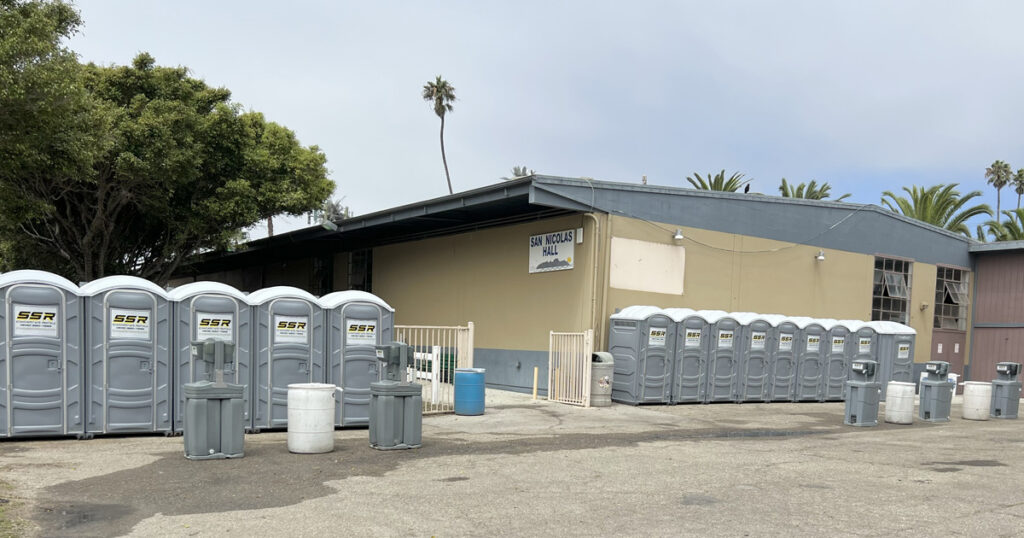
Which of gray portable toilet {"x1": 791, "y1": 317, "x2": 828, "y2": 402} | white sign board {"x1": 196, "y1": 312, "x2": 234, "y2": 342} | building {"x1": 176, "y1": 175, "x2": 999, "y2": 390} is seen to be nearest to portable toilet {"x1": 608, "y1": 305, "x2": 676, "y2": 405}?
building {"x1": 176, "y1": 175, "x2": 999, "y2": 390}

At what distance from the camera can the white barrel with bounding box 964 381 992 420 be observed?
53.5 feet

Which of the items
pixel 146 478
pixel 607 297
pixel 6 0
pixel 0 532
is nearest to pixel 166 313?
pixel 146 478

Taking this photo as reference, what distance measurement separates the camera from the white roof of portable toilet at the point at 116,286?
10.6 metres

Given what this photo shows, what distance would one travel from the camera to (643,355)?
1655 centimetres

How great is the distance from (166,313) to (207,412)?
8.62 ft

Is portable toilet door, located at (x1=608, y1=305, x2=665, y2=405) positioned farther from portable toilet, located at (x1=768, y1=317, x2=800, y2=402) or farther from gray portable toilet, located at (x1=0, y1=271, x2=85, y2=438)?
gray portable toilet, located at (x1=0, y1=271, x2=85, y2=438)

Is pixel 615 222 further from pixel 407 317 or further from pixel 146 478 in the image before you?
pixel 146 478

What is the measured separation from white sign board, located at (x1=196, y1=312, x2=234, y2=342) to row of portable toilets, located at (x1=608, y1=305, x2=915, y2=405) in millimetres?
8724

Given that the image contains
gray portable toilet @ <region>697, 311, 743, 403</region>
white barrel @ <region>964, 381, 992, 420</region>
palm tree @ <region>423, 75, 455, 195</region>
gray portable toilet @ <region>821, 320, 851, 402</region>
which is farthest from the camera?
palm tree @ <region>423, 75, 455, 195</region>

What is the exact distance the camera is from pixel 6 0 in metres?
13.6

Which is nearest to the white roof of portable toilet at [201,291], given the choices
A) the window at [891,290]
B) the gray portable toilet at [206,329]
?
the gray portable toilet at [206,329]

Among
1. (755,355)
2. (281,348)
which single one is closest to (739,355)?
(755,355)

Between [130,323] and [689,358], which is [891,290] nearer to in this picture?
[689,358]

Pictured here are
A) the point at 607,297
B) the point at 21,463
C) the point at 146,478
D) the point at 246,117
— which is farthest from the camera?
the point at 246,117
